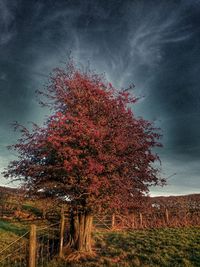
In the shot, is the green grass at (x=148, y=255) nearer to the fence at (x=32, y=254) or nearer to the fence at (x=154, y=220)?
the fence at (x=32, y=254)

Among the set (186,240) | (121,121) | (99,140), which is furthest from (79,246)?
(186,240)

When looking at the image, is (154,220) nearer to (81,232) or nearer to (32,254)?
(81,232)

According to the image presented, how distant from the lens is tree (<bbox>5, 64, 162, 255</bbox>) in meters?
11.2

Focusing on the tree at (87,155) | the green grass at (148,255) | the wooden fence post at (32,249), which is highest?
the tree at (87,155)

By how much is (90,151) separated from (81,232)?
151 inches

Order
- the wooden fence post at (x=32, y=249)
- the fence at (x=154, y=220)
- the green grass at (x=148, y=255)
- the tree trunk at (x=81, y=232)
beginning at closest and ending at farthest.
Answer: the wooden fence post at (x=32, y=249)
the green grass at (x=148, y=255)
the tree trunk at (x=81, y=232)
the fence at (x=154, y=220)

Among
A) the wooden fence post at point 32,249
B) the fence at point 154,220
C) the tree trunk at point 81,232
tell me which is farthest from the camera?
the fence at point 154,220

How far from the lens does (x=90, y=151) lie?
11828mm

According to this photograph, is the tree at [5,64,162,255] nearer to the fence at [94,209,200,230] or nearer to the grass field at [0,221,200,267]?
the grass field at [0,221,200,267]

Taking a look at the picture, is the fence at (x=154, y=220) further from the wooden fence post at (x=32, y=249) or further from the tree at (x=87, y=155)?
the wooden fence post at (x=32, y=249)

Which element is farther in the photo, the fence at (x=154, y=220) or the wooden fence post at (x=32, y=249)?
the fence at (x=154, y=220)

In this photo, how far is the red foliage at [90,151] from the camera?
11.1 m

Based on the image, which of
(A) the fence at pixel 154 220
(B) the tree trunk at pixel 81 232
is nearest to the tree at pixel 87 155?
(B) the tree trunk at pixel 81 232

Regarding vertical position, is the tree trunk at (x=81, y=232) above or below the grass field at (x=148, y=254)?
above
